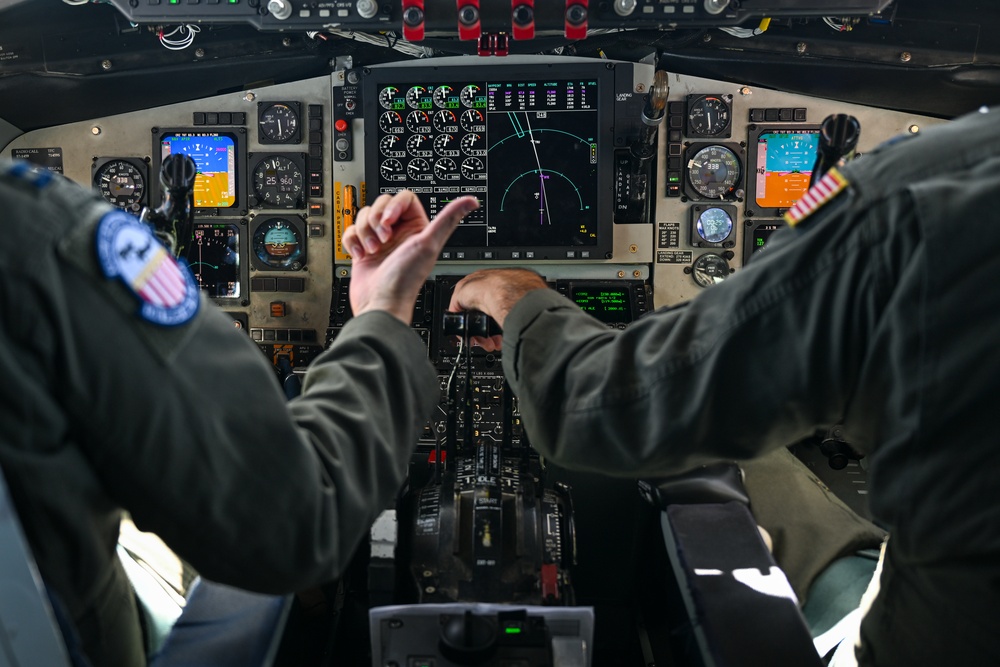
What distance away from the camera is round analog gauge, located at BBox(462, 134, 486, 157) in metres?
3.41

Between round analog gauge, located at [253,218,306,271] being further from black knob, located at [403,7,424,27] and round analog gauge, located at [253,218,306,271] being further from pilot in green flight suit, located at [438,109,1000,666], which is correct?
pilot in green flight suit, located at [438,109,1000,666]

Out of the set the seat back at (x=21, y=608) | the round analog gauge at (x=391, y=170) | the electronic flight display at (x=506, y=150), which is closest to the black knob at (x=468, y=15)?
the electronic flight display at (x=506, y=150)

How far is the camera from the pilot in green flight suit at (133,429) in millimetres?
654

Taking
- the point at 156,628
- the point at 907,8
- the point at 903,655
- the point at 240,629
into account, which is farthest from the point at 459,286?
the point at 907,8

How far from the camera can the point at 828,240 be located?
87cm

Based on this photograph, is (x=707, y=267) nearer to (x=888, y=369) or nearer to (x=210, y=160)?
(x=210, y=160)

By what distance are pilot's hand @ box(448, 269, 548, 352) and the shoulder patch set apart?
66 cm

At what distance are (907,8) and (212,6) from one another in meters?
2.75

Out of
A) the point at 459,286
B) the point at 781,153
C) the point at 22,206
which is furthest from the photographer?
the point at 781,153

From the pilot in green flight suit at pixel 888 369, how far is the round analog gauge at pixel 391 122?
260cm

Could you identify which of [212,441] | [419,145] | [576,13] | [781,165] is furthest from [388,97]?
[212,441]

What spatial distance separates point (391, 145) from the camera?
3445 millimetres

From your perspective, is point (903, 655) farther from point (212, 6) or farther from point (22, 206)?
point (212, 6)

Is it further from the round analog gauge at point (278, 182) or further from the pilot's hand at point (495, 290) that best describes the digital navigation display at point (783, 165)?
the pilot's hand at point (495, 290)
